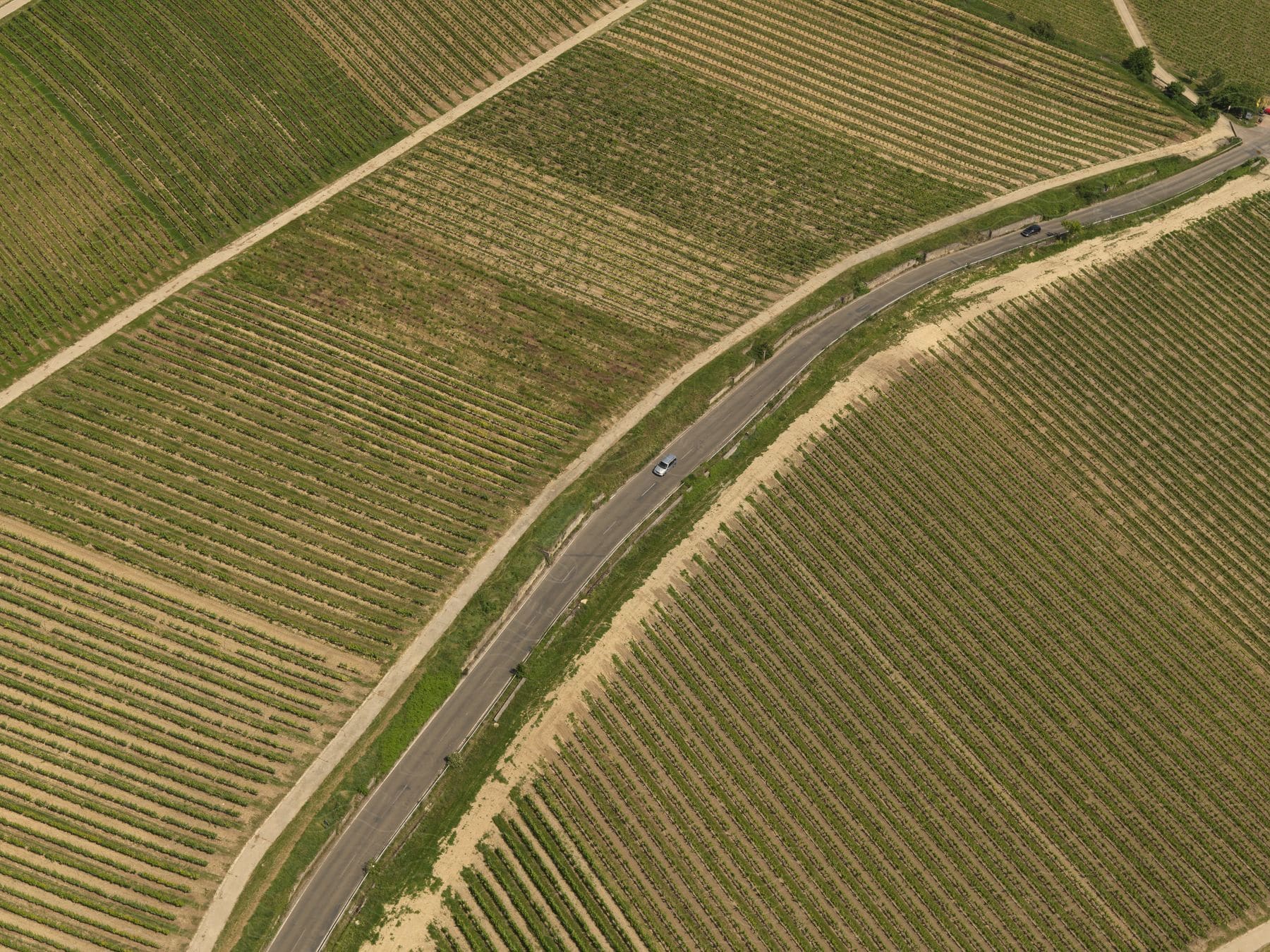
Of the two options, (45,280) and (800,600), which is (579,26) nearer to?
(45,280)

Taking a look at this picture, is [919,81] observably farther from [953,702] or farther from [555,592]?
[555,592]

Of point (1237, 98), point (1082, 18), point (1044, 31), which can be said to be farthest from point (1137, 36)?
point (1237, 98)

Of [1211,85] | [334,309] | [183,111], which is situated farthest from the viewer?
[1211,85]

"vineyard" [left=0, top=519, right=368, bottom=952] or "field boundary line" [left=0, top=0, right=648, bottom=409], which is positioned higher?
"field boundary line" [left=0, top=0, right=648, bottom=409]

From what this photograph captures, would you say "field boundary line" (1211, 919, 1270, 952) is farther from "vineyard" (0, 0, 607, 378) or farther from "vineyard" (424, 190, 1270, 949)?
"vineyard" (0, 0, 607, 378)

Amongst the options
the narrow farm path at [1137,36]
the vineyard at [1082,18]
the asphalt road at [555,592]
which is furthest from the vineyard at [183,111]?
the narrow farm path at [1137,36]

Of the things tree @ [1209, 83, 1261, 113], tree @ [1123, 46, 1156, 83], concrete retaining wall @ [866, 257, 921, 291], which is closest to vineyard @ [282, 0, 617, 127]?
concrete retaining wall @ [866, 257, 921, 291]
